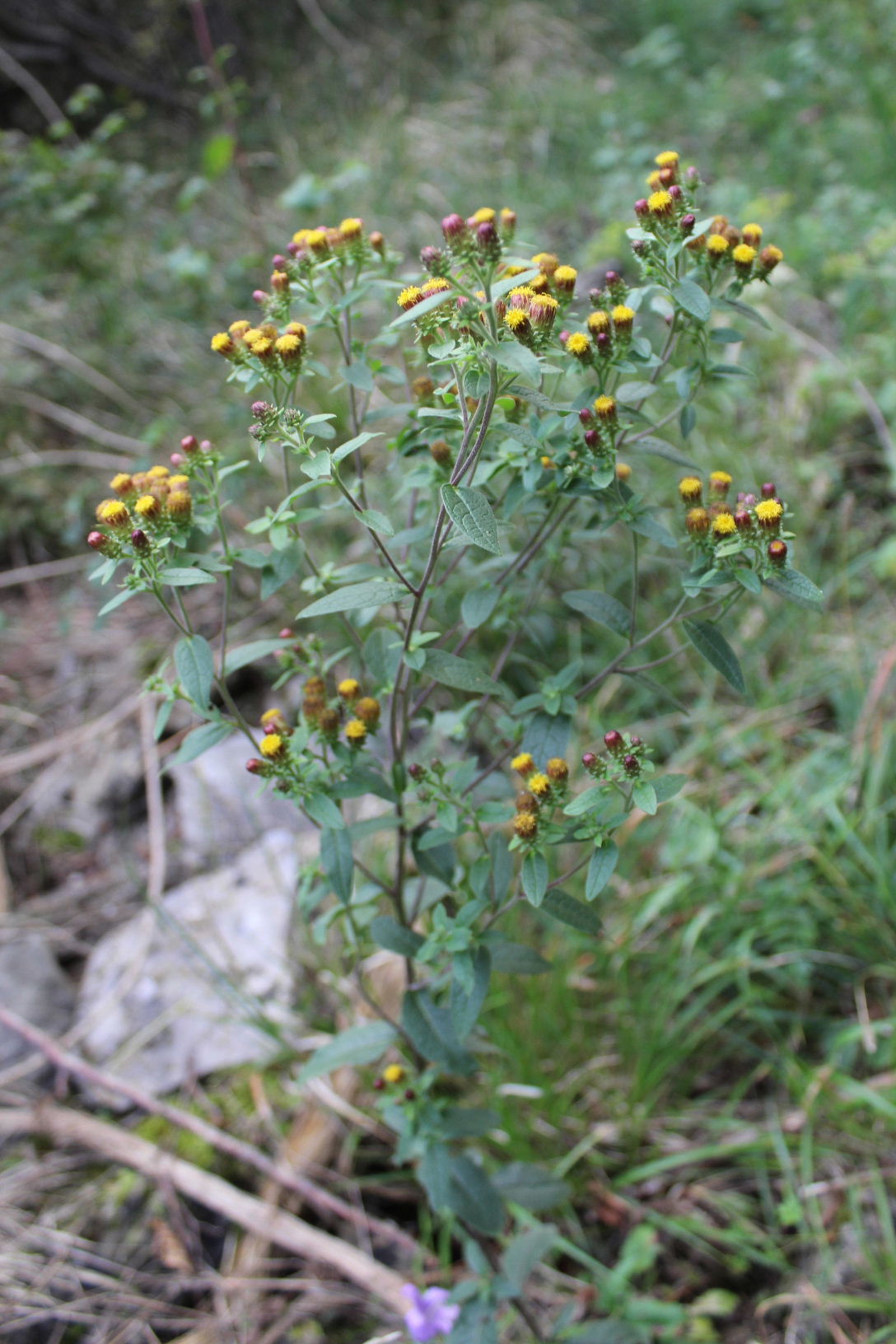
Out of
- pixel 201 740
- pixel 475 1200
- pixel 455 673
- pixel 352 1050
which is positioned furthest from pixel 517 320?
pixel 475 1200

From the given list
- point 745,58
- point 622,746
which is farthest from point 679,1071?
point 745,58

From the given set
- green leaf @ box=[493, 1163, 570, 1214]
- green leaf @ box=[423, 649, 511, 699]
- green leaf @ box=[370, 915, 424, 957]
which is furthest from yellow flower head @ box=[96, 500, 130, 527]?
green leaf @ box=[493, 1163, 570, 1214]

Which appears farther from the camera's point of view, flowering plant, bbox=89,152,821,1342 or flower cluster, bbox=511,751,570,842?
flower cluster, bbox=511,751,570,842

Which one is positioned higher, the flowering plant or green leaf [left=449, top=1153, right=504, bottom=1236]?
the flowering plant

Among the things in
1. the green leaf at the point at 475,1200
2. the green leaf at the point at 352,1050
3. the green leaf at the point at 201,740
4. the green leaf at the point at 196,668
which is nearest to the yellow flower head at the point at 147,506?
the green leaf at the point at 196,668

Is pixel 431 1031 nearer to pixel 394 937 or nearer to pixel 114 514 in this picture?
pixel 394 937

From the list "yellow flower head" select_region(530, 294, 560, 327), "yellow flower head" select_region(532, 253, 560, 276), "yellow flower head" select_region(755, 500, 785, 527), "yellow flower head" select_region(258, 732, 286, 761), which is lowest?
"yellow flower head" select_region(258, 732, 286, 761)

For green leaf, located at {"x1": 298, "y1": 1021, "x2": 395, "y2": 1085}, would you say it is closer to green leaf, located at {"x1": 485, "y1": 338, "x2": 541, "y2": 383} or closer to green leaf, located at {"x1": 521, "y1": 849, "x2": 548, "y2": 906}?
green leaf, located at {"x1": 521, "y1": 849, "x2": 548, "y2": 906}
